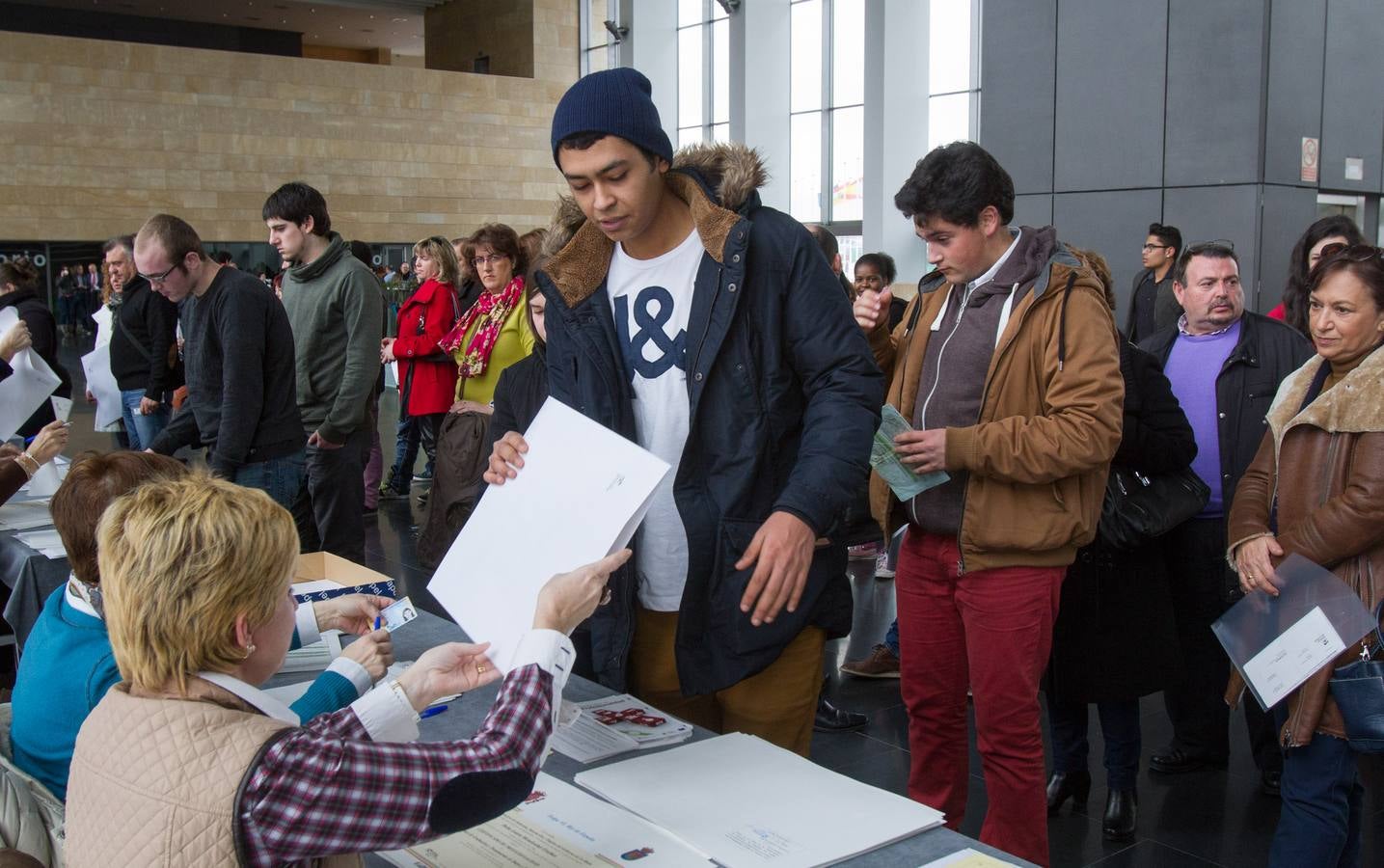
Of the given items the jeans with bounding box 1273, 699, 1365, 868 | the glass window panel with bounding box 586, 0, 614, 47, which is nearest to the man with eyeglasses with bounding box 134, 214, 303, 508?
the jeans with bounding box 1273, 699, 1365, 868

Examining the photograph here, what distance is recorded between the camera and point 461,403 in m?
4.63

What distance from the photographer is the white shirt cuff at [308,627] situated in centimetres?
209

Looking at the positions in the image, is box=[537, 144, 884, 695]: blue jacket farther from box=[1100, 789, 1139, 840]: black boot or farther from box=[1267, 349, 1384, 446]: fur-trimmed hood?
box=[1100, 789, 1139, 840]: black boot

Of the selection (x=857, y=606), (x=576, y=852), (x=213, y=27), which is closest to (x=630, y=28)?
(x=213, y=27)

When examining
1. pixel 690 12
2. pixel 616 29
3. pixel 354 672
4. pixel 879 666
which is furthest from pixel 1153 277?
pixel 616 29

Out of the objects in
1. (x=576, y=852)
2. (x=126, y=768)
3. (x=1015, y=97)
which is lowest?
(x=576, y=852)

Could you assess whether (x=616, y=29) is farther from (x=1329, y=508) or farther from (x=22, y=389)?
(x=1329, y=508)

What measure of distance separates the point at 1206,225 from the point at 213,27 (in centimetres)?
2250

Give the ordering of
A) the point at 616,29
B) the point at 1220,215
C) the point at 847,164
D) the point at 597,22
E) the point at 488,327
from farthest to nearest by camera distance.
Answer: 1. the point at 597,22
2. the point at 616,29
3. the point at 847,164
4. the point at 1220,215
5. the point at 488,327

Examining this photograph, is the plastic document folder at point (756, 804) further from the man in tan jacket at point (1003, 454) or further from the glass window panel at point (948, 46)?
the glass window panel at point (948, 46)

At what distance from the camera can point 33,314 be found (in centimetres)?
608

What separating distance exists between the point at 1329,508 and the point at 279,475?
3124 millimetres

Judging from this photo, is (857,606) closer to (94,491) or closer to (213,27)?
(94,491)

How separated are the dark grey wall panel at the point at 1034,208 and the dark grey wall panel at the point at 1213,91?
100 cm
